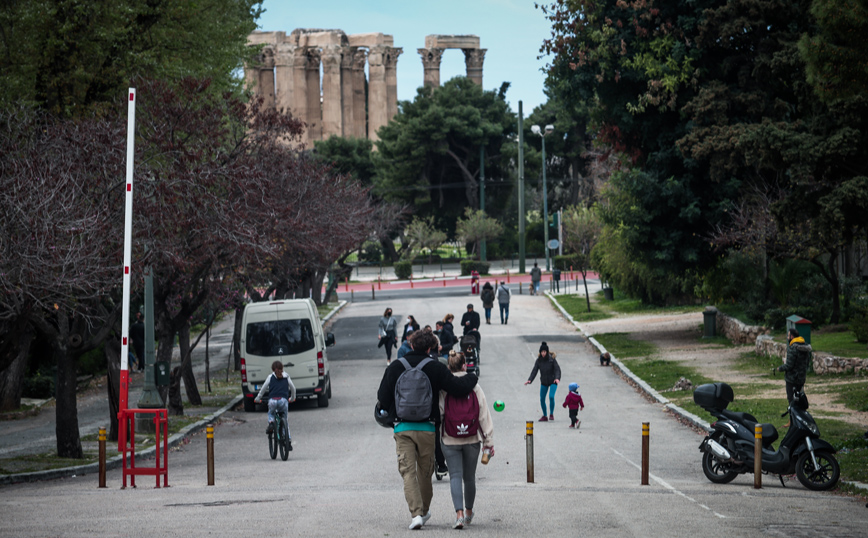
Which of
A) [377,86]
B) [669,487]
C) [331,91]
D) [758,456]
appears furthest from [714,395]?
[377,86]

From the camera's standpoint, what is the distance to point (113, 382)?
18234 mm

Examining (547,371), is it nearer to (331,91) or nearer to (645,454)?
(645,454)

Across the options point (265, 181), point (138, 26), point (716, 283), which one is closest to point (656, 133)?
point (716, 283)

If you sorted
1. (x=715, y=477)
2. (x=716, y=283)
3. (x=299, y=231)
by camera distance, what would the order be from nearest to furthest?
(x=715, y=477)
(x=299, y=231)
(x=716, y=283)

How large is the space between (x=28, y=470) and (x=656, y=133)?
72.2ft

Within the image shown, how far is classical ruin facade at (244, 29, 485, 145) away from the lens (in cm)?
9219

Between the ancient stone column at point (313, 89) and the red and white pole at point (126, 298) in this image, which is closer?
the red and white pole at point (126, 298)

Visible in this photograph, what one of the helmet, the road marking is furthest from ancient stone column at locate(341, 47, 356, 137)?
the helmet

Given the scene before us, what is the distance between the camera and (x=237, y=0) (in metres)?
29.4

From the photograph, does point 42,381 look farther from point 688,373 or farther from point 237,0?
point 688,373

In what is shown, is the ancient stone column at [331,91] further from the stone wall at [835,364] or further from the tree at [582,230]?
the stone wall at [835,364]

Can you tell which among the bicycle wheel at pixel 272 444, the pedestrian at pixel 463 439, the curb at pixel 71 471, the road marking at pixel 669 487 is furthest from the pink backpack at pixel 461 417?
the curb at pixel 71 471

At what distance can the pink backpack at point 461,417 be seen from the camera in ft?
28.5

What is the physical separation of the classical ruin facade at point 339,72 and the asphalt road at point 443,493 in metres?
72.4
